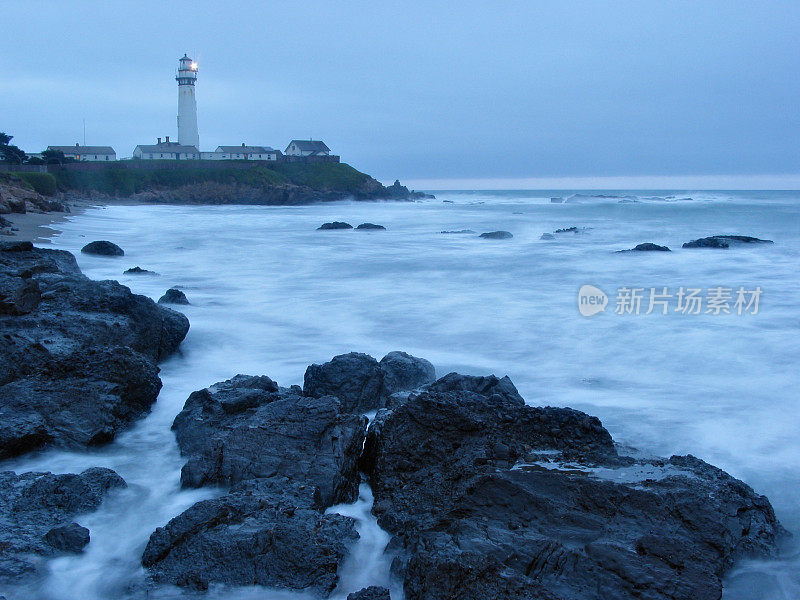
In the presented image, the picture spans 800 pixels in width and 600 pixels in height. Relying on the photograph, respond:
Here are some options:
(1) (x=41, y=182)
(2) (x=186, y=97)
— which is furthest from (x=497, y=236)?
(2) (x=186, y=97)

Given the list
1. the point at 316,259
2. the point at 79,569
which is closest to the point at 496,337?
the point at 79,569

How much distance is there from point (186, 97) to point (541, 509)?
5322cm

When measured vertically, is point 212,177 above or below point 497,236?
above

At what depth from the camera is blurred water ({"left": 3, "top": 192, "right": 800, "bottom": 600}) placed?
354cm

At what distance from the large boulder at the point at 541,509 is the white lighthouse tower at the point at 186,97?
170ft

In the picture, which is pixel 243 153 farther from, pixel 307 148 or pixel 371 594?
pixel 371 594

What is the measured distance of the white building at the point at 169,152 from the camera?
54.3m

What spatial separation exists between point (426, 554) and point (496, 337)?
5.02 metres

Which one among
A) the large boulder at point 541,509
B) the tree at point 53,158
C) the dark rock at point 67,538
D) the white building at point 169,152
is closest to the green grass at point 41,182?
the tree at point 53,158

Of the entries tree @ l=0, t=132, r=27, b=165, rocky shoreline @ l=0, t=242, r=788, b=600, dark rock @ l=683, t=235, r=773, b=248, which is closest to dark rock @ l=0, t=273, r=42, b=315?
rocky shoreline @ l=0, t=242, r=788, b=600

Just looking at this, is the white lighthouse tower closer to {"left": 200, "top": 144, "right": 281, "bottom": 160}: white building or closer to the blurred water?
{"left": 200, "top": 144, "right": 281, "bottom": 160}: white building

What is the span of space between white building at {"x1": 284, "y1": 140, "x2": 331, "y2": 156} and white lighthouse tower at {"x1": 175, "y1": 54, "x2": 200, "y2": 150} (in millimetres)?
10119

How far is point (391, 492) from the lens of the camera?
3443mm

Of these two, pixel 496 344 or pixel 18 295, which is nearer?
pixel 18 295
